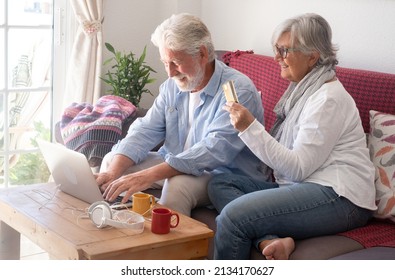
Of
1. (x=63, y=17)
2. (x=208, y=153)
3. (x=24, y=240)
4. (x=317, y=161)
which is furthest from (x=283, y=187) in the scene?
(x=63, y=17)

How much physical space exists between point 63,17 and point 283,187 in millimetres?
1933

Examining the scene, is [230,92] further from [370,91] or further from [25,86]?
[25,86]

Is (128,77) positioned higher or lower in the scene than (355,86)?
lower

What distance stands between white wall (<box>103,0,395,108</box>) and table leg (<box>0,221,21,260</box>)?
1.56 metres

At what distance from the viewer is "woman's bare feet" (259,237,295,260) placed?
2.30 meters

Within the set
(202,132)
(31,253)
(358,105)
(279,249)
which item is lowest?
(31,253)

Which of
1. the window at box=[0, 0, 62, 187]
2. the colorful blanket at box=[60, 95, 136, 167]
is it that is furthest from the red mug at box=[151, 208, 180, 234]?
the window at box=[0, 0, 62, 187]

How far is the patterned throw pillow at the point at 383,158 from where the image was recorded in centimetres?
256

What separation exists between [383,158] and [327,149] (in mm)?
262

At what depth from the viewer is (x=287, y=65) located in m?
2.67

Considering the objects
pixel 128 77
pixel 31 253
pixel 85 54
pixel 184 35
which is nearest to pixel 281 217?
pixel 184 35

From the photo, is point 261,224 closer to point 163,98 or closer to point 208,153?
point 208,153

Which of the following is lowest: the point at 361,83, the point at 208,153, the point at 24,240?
the point at 24,240

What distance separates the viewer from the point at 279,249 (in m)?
2.30
